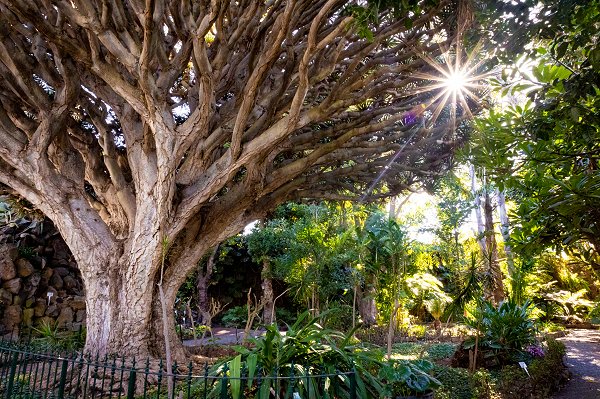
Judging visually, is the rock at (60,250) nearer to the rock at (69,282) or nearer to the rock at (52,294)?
the rock at (69,282)

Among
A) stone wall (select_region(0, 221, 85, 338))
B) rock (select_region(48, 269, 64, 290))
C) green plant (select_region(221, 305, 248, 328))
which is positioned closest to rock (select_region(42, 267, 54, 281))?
stone wall (select_region(0, 221, 85, 338))

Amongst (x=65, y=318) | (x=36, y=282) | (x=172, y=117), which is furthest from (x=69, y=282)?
(x=172, y=117)

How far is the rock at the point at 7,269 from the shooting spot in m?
9.65

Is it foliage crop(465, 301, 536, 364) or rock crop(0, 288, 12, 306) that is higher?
rock crop(0, 288, 12, 306)

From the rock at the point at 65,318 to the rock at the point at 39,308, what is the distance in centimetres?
44

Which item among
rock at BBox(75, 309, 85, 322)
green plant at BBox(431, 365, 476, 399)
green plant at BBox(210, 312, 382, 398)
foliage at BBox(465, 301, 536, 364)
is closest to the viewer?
green plant at BBox(210, 312, 382, 398)

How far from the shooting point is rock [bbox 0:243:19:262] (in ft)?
32.3

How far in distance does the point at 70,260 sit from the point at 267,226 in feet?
20.4

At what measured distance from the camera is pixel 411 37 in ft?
16.2

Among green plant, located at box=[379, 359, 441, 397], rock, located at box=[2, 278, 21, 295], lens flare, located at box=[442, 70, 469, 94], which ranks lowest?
green plant, located at box=[379, 359, 441, 397]

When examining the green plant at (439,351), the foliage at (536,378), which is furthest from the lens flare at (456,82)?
the green plant at (439,351)

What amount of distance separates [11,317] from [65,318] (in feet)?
4.23

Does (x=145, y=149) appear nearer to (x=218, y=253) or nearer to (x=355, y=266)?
(x=355, y=266)

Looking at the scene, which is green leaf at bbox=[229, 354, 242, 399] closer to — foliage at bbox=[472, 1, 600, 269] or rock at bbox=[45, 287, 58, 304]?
foliage at bbox=[472, 1, 600, 269]
